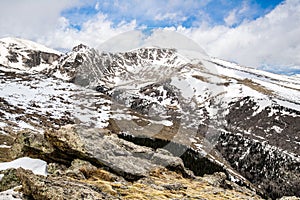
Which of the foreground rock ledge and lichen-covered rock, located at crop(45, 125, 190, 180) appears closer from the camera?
the foreground rock ledge

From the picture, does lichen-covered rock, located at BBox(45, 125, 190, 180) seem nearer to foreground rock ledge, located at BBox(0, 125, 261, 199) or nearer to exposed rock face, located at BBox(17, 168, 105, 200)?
foreground rock ledge, located at BBox(0, 125, 261, 199)

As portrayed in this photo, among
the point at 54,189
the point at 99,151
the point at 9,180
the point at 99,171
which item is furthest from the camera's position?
the point at 99,151

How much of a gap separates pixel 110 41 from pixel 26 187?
92.8 feet

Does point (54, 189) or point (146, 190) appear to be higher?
point (54, 189)

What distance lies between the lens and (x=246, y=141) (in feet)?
640

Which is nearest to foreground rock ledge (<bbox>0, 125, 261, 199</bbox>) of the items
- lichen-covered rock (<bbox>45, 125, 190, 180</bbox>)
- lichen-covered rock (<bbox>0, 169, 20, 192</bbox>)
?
lichen-covered rock (<bbox>45, 125, 190, 180</bbox>)

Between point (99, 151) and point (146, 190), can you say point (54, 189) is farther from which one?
point (99, 151)

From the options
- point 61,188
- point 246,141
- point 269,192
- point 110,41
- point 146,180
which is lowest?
point 269,192

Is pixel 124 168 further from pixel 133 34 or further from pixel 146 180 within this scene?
pixel 133 34

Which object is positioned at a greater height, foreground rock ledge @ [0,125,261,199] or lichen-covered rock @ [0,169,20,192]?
foreground rock ledge @ [0,125,261,199]

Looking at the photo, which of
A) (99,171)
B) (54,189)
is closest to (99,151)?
(99,171)

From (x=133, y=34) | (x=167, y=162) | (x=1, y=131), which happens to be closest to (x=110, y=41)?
(x=133, y=34)

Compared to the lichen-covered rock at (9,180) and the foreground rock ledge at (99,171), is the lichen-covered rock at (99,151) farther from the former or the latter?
the lichen-covered rock at (9,180)

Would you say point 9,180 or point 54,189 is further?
point 9,180
